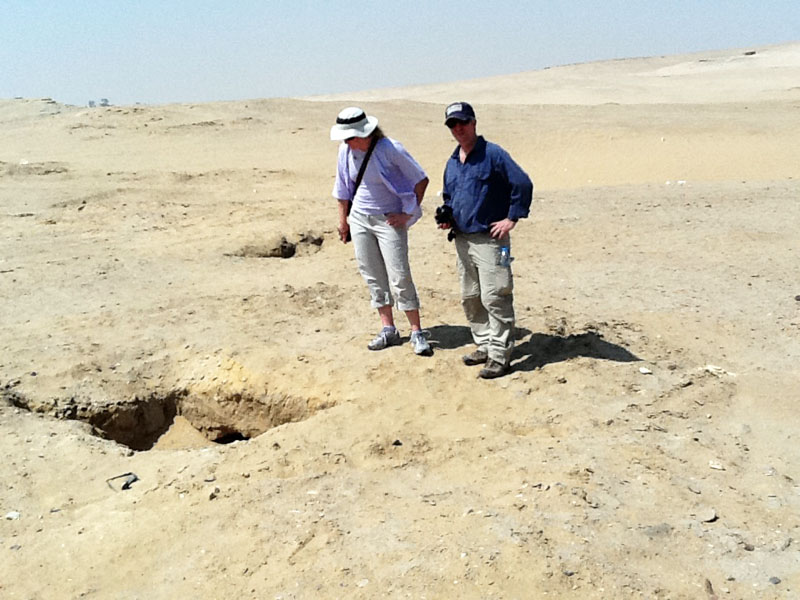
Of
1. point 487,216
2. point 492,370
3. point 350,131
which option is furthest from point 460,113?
point 492,370

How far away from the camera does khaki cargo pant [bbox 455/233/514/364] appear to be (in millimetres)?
4758

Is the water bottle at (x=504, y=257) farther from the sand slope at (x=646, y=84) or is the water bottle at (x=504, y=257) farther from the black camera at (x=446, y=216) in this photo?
the sand slope at (x=646, y=84)

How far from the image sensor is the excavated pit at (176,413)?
4.95 metres

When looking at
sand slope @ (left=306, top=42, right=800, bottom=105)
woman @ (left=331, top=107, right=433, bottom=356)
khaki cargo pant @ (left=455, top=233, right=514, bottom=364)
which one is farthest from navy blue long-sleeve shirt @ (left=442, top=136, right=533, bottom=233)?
sand slope @ (left=306, top=42, right=800, bottom=105)

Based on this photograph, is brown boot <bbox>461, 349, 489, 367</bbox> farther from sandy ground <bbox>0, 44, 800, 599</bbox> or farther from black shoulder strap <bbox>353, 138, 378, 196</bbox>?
black shoulder strap <bbox>353, 138, 378, 196</bbox>

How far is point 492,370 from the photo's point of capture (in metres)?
4.97

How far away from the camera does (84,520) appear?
144 inches

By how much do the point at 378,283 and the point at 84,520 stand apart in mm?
2499

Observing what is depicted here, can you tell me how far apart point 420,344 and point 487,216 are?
3.62ft

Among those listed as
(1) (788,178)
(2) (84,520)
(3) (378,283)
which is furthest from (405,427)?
(1) (788,178)

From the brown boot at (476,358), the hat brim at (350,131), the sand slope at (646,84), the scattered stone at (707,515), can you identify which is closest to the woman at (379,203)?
the hat brim at (350,131)

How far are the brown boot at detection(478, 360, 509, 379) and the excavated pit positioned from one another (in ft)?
3.55

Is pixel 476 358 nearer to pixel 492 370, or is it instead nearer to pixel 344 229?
pixel 492 370

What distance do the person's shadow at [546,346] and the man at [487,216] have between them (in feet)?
0.95
